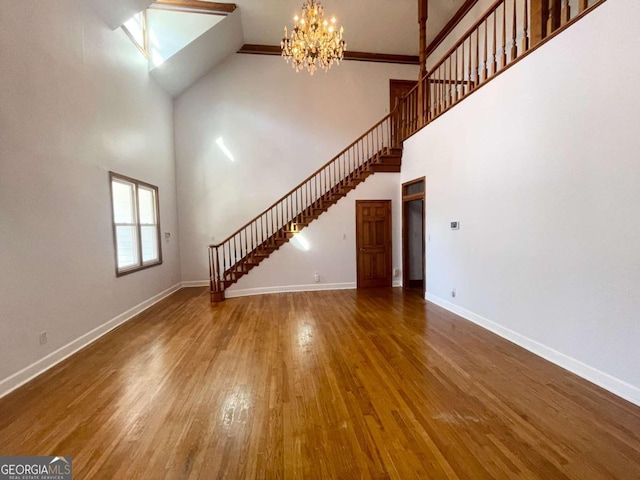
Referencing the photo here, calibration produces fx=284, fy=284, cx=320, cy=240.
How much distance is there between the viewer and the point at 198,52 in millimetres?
5945

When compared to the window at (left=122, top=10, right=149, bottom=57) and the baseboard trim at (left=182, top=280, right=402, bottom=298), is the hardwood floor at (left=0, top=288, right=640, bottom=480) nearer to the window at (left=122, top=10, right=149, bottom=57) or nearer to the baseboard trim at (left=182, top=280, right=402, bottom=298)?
the baseboard trim at (left=182, top=280, right=402, bottom=298)

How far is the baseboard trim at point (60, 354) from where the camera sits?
2.49 metres

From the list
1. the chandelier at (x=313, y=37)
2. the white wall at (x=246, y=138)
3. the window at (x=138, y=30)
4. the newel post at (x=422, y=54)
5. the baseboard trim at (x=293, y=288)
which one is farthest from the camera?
the white wall at (x=246, y=138)

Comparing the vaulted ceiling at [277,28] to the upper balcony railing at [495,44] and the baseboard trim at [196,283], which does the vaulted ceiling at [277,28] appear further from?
the baseboard trim at [196,283]

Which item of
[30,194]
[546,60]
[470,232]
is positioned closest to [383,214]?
[470,232]

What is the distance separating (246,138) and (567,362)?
7.01 meters

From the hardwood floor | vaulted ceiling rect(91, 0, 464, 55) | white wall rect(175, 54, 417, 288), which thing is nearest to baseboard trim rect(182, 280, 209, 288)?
white wall rect(175, 54, 417, 288)

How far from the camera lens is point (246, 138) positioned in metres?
7.00

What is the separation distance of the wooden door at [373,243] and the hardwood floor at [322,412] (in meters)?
2.86

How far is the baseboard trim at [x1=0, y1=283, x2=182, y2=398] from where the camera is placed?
2.49 m

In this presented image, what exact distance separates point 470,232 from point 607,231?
176 cm

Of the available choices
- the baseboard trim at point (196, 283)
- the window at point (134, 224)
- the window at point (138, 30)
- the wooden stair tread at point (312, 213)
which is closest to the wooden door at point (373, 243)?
the wooden stair tread at point (312, 213)

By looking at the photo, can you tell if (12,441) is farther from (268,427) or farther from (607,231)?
(607,231)

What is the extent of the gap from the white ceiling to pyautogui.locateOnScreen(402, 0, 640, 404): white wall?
3596mm
